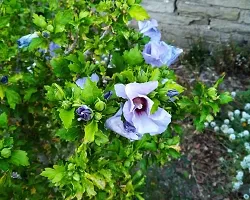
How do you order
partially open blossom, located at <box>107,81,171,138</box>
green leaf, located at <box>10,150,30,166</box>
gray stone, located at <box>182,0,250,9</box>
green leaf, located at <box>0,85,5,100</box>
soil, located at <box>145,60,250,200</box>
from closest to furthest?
partially open blossom, located at <box>107,81,171,138</box> < green leaf, located at <box>10,150,30,166</box> < green leaf, located at <box>0,85,5,100</box> < soil, located at <box>145,60,250,200</box> < gray stone, located at <box>182,0,250,9</box>

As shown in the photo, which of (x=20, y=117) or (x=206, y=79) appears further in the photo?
(x=206, y=79)

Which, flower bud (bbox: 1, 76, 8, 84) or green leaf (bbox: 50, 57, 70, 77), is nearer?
green leaf (bbox: 50, 57, 70, 77)

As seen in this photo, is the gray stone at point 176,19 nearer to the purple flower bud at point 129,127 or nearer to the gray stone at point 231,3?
the gray stone at point 231,3

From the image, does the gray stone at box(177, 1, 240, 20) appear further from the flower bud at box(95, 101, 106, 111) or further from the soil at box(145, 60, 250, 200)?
the flower bud at box(95, 101, 106, 111)

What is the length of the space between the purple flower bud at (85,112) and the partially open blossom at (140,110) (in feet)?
0.21

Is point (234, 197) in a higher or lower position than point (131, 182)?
lower

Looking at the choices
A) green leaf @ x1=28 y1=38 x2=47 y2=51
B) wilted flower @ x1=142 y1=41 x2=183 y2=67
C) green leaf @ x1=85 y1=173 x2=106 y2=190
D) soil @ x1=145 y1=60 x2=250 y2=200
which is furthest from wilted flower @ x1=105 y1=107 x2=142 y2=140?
soil @ x1=145 y1=60 x2=250 y2=200

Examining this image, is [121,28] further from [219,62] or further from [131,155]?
[219,62]

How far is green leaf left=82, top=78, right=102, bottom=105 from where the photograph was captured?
1.20 m

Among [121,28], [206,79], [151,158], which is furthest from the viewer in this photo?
[206,79]

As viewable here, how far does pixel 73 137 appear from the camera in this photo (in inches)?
51.3

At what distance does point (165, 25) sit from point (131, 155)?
249 centimetres

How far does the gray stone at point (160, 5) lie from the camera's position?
3854 millimetres

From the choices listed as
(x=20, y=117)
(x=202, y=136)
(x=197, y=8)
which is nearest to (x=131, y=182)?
(x=20, y=117)
